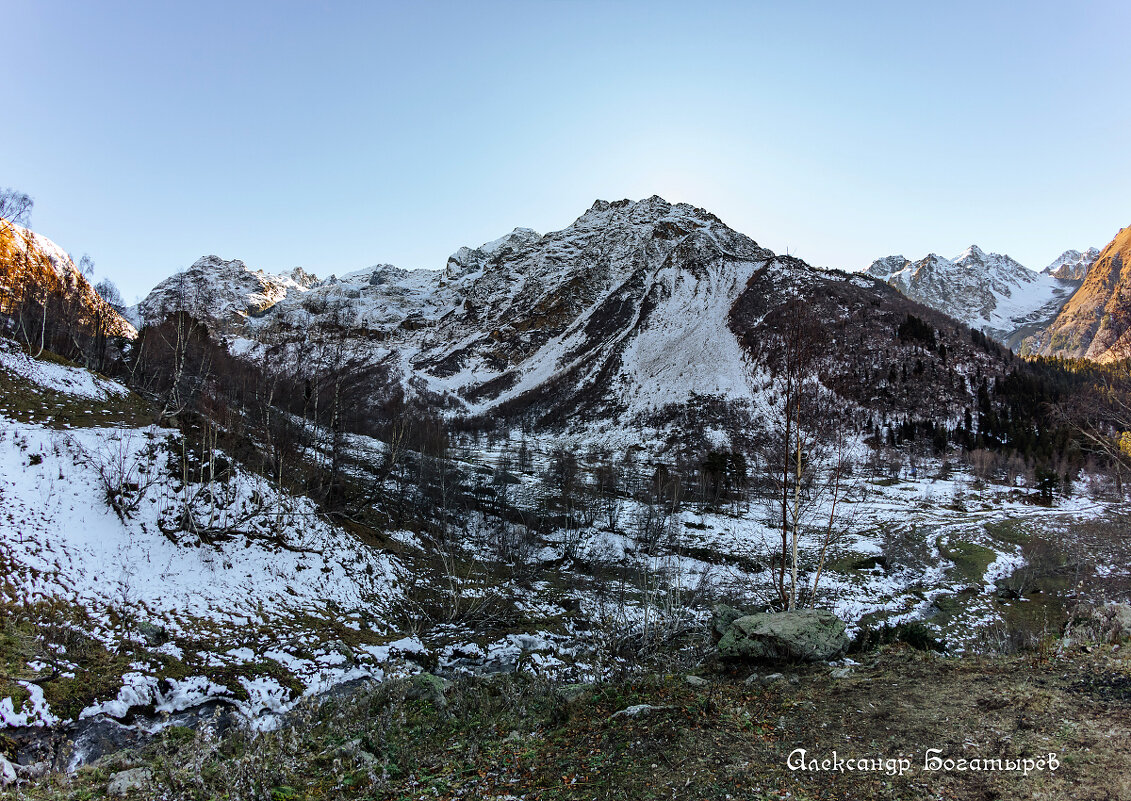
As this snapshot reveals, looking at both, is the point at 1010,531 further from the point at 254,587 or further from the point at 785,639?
the point at 254,587

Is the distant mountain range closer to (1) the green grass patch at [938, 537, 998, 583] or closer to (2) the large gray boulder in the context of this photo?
(1) the green grass patch at [938, 537, 998, 583]

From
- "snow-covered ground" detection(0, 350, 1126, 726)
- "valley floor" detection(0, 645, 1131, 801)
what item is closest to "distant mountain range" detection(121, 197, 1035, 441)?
"snow-covered ground" detection(0, 350, 1126, 726)

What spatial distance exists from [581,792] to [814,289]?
167500mm

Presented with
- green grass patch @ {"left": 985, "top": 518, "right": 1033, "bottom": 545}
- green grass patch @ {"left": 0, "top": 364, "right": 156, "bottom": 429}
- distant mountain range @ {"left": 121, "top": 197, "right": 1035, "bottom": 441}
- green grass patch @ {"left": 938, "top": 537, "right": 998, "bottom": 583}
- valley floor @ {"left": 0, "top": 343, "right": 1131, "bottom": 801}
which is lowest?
green grass patch @ {"left": 938, "top": 537, "right": 998, "bottom": 583}

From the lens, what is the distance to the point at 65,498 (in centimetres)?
1712

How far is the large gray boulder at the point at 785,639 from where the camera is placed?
1151cm

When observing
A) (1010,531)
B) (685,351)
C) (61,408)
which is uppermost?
(685,351)

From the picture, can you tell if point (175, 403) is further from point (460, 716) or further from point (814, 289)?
point (814, 289)

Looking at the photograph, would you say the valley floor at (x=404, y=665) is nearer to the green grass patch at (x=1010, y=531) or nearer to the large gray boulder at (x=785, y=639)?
the large gray boulder at (x=785, y=639)

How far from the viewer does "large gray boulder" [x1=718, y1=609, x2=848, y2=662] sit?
37.8ft

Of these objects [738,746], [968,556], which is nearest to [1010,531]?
[968,556]

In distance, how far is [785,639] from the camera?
11.6 m

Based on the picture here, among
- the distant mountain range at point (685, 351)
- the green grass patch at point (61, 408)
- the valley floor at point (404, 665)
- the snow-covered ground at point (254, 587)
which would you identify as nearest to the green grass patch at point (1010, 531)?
the valley floor at point (404, 665)

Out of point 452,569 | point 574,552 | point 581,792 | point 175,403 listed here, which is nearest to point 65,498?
point 175,403
